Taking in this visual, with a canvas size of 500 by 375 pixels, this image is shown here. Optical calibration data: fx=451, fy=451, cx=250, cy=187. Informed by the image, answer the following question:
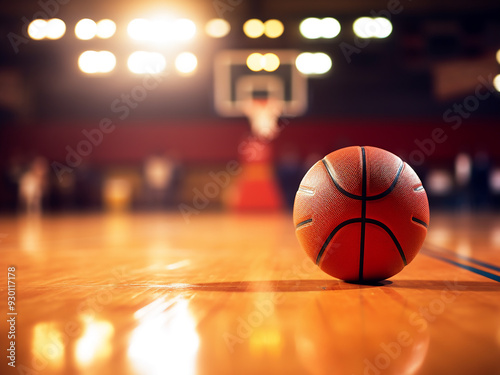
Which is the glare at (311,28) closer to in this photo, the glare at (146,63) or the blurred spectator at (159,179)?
the glare at (146,63)

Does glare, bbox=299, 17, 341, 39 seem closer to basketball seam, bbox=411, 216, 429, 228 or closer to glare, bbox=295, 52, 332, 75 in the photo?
glare, bbox=295, 52, 332, 75

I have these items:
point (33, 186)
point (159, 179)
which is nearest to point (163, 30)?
point (159, 179)

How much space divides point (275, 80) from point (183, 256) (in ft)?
27.4

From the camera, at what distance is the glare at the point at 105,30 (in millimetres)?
9266

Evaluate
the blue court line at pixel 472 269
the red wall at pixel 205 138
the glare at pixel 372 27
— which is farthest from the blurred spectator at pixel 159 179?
the blue court line at pixel 472 269

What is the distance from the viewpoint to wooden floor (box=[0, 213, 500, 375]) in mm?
1145

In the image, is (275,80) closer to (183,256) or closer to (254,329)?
(183,256)

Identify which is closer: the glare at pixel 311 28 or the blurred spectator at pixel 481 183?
the glare at pixel 311 28

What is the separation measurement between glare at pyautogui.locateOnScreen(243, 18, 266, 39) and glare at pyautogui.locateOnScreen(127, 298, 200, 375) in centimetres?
840

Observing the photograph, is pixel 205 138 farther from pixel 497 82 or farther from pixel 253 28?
pixel 497 82

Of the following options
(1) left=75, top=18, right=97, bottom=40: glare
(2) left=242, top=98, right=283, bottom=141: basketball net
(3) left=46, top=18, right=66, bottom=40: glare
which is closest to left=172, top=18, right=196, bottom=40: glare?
(1) left=75, top=18, right=97, bottom=40: glare

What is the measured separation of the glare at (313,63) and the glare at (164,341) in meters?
8.82

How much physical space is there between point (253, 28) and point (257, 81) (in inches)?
70.5

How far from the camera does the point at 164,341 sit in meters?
1.31
